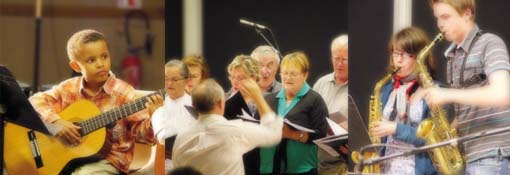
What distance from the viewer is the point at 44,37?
5879 mm

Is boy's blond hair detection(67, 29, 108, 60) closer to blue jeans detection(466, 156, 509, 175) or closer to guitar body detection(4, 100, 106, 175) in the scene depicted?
guitar body detection(4, 100, 106, 175)

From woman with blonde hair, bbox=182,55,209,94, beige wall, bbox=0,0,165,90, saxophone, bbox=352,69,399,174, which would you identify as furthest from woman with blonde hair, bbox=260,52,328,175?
beige wall, bbox=0,0,165,90

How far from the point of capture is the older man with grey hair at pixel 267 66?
18.5ft

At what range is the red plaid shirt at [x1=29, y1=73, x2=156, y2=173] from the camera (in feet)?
19.0

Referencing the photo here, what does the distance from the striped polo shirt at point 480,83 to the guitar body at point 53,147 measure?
2.37 m

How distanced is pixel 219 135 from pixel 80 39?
1152mm

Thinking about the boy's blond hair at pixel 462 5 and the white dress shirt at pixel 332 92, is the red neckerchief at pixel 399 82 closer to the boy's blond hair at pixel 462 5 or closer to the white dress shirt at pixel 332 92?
the white dress shirt at pixel 332 92

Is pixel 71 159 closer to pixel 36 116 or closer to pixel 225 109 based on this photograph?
pixel 36 116

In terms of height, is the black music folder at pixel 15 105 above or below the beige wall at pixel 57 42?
below

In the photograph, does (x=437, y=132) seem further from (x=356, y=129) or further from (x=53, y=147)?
(x=53, y=147)

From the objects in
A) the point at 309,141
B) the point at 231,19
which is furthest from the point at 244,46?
the point at 309,141

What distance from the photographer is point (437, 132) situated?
16.5ft

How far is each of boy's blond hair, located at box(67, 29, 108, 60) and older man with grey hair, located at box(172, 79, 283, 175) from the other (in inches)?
29.9

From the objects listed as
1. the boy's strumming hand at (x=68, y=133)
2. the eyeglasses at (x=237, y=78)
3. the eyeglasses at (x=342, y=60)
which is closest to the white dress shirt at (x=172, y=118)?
the eyeglasses at (x=237, y=78)
